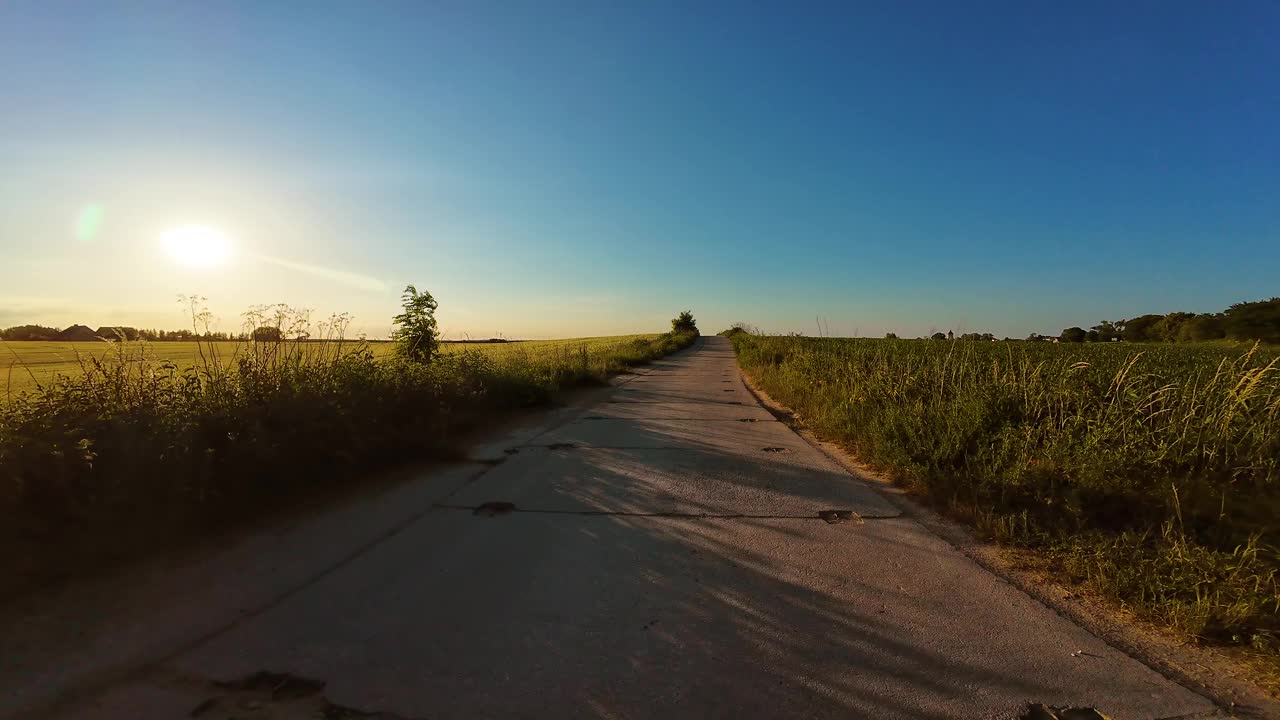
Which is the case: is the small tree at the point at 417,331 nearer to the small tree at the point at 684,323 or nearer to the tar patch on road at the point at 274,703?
the tar patch on road at the point at 274,703

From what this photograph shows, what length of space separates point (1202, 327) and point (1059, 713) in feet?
122

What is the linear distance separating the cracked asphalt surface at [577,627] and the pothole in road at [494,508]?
3cm

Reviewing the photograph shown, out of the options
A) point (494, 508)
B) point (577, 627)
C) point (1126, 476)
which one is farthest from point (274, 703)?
point (1126, 476)

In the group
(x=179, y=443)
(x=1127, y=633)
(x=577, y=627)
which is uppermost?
(x=179, y=443)

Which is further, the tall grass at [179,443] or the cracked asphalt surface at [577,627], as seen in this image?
the tall grass at [179,443]

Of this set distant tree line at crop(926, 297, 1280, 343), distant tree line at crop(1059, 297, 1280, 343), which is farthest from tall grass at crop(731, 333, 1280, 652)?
distant tree line at crop(1059, 297, 1280, 343)

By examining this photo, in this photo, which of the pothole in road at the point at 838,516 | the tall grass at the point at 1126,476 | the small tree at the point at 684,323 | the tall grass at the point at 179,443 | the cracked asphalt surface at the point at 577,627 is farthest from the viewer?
the small tree at the point at 684,323

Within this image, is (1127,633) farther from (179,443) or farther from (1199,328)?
(1199,328)

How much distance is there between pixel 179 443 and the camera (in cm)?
404

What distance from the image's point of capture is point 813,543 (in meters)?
3.92

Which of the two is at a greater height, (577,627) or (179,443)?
(179,443)

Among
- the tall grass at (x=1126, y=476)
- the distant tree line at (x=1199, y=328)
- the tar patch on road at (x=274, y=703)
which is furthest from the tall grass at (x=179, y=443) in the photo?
the distant tree line at (x=1199, y=328)

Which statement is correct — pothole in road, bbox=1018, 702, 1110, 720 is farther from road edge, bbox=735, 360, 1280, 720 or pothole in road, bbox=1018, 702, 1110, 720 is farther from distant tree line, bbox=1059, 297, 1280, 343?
distant tree line, bbox=1059, 297, 1280, 343

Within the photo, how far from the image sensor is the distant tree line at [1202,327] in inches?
941
